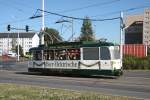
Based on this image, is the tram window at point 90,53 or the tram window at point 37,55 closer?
the tram window at point 90,53

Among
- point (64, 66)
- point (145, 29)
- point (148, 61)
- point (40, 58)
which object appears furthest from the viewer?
point (145, 29)

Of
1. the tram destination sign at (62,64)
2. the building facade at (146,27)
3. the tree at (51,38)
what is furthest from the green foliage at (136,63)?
the building facade at (146,27)

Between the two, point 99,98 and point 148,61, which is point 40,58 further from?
point 99,98

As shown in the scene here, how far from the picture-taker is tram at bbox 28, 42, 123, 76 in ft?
96.6

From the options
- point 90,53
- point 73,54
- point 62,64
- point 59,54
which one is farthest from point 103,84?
point 59,54

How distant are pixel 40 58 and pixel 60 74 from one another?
2523 millimetres

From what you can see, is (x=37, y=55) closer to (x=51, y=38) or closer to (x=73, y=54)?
(x=73, y=54)

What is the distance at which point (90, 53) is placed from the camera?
30672mm

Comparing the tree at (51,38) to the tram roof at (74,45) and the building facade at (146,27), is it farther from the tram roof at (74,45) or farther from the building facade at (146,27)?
the building facade at (146,27)

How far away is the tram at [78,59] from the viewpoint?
29453mm

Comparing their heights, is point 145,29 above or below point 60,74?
above

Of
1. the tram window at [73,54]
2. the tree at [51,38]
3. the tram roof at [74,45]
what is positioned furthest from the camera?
the tree at [51,38]

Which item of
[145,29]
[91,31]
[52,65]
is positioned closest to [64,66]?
[52,65]

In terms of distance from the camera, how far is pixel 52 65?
1331 inches
